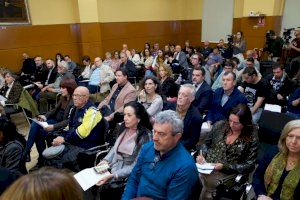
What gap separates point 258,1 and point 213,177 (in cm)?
851

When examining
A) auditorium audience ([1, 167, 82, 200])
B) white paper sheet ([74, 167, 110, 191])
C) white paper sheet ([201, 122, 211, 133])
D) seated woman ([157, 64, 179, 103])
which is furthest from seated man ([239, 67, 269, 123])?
auditorium audience ([1, 167, 82, 200])

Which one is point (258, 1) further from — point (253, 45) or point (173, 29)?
point (173, 29)

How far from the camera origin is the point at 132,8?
1073cm

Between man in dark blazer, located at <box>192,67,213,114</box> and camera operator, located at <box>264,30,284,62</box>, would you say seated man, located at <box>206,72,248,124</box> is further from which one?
camera operator, located at <box>264,30,284,62</box>

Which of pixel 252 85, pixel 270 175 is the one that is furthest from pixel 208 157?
pixel 252 85

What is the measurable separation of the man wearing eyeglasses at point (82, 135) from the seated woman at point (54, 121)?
353 mm

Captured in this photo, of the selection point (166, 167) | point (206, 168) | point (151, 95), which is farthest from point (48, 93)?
point (166, 167)

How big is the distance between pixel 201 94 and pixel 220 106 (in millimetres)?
391

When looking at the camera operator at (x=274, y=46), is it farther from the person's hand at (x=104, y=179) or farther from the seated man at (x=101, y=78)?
the person's hand at (x=104, y=179)

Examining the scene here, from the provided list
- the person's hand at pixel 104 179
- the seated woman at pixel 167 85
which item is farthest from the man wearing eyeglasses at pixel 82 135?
the seated woman at pixel 167 85

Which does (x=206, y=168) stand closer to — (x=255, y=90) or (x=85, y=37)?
(x=255, y=90)

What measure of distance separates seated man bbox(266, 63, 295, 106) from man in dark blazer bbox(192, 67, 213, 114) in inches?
41.9

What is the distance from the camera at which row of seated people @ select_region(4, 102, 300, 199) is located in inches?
74.3

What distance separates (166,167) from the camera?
1.90m
